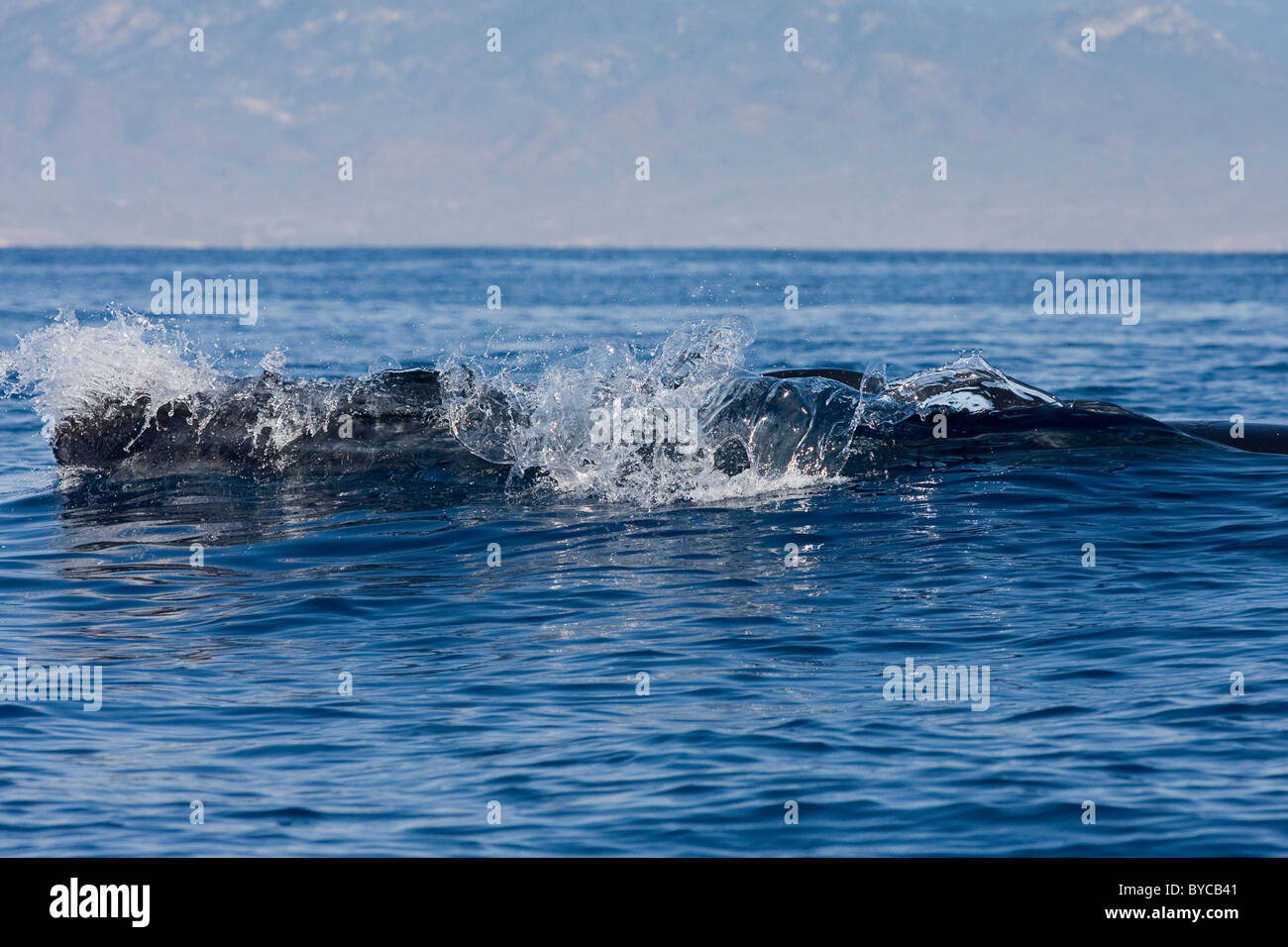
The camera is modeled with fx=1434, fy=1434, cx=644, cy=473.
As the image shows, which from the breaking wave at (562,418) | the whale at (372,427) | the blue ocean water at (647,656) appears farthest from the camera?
the whale at (372,427)

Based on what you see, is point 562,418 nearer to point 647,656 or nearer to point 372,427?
point 372,427

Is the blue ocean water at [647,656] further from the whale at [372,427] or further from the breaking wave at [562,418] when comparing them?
the whale at [372,427]

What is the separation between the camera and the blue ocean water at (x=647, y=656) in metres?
6.49

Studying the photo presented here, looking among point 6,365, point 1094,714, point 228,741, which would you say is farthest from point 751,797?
point 6,365

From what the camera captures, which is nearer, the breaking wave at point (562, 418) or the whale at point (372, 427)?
the breaking wave at point (562, 418)

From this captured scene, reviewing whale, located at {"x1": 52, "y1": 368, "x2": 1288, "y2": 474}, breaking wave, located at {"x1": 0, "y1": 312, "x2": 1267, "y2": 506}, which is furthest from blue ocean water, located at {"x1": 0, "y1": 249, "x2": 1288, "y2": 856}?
whale, located at {"x1": 52, "y1": 368, "x2": 1288, "y2": 474}

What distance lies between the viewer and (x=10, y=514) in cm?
1500

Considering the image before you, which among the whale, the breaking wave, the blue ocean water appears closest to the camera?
the blue ocean water

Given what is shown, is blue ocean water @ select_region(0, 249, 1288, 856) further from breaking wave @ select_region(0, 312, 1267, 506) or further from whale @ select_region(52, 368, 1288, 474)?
whale @ select_region(52, 368, 1288, 474)

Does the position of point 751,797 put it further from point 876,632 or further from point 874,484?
point 874,484

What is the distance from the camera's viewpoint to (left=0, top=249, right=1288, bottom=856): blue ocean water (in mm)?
6492

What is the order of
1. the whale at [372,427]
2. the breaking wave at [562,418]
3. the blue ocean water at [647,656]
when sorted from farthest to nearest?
the whale at [372,427] < the breaking wave at [562,418] < the blue ocean water at [647,656]

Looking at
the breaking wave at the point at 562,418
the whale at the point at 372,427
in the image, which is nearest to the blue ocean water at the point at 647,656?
the breaking wave at the point at 562,418
